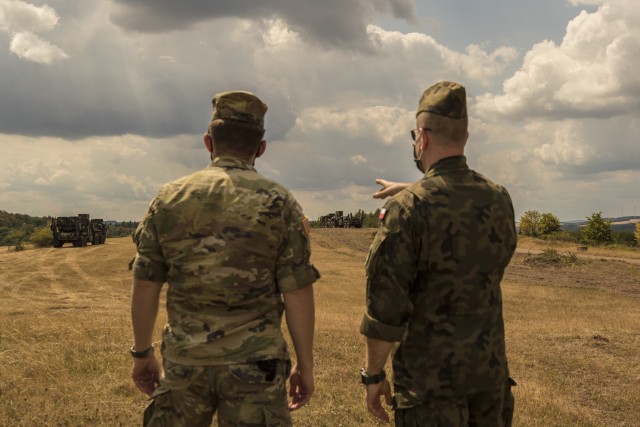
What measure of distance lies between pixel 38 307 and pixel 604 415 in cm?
1546

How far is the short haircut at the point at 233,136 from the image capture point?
9.88 feet

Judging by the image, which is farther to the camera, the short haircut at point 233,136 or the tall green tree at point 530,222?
the tall green tree at point 530,222

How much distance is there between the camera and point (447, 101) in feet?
9.52

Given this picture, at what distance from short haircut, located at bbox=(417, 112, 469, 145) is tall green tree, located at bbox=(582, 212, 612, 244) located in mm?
63630

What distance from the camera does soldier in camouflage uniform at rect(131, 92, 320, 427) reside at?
2.82 meters

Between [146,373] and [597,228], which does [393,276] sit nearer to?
[146,373]

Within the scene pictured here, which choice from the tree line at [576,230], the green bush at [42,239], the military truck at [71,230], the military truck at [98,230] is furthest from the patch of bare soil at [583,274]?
the green bush at [42,239]

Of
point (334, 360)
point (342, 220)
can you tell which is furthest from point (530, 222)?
point (334, 360)

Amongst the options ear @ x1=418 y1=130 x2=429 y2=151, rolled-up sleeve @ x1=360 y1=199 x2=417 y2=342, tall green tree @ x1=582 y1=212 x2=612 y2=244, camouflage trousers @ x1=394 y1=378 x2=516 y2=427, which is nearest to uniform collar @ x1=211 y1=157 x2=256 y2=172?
rolled-up sleeve @ x1=360 y1=199 x2=417 y2=342

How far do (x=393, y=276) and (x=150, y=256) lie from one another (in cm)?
125

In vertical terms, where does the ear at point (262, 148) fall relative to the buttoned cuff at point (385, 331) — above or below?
above

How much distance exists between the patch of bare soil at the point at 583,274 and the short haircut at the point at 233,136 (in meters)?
24.5

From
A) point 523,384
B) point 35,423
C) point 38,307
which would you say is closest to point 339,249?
point 38,307

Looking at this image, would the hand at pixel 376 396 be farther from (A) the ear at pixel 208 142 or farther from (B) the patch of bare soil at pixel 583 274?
(B) the patch of bare soil at pixel 583 274
